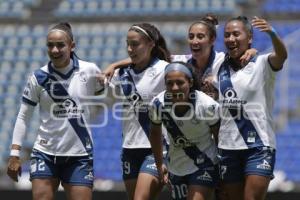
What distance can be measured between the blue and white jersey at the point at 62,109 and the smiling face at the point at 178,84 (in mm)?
862

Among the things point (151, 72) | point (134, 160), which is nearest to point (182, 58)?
point (151, 72)

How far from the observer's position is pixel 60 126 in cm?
622

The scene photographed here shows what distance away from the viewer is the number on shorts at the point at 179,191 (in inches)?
234

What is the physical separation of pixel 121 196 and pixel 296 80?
512 cm

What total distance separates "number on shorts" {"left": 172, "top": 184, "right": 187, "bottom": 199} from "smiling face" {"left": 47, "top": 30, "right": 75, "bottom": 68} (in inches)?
55.2

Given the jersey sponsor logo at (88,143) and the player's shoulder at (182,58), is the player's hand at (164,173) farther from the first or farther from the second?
the player's shoulder at (182,58)

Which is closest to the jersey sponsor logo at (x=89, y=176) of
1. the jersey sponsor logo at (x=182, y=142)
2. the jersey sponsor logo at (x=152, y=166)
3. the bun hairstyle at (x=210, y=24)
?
the jersey sponsor logo at (x=152, y=166)

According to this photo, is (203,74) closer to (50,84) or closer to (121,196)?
(50,84)

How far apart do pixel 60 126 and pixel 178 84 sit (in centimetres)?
111

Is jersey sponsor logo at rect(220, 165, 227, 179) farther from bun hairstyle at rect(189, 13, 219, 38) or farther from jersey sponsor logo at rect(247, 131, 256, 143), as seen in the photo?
bun hairstyle at rect(189, 13, 219, 38)

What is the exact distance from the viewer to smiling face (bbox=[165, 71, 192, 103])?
5758mm

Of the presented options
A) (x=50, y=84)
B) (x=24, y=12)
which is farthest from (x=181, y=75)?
(x=24, y=12)

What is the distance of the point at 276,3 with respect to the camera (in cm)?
1411

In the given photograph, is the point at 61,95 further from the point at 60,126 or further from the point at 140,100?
the point at 140,100
